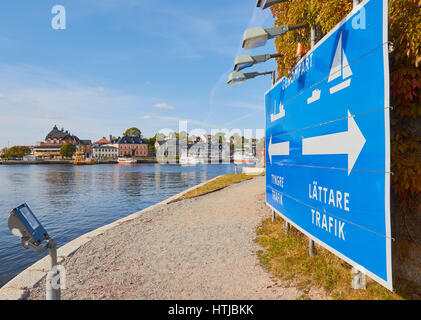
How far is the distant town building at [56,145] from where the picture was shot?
143 m

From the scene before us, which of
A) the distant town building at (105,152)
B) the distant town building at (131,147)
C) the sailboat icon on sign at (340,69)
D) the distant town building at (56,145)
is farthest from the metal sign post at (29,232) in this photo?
the distant town building at (56,145)

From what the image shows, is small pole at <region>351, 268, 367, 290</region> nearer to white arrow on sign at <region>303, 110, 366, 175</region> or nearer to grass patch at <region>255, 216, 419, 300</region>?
grass patch at <region>255, 216, 419, 300</region>

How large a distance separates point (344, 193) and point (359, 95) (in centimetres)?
119

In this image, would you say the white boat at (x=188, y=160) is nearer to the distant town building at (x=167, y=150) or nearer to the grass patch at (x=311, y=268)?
the distant town building at (x=167, y=150)

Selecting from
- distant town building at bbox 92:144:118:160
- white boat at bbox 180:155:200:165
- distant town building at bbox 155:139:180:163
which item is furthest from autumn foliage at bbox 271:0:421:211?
distant town building at bbox 92:144:118:160

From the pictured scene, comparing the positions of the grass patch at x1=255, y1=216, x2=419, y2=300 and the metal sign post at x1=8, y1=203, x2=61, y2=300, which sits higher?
the metal sign post at x1=8, y1=203, x2=61, y2=300

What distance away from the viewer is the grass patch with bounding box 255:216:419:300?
3.36 m

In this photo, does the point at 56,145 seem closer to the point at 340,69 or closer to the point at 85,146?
the point at 85,146

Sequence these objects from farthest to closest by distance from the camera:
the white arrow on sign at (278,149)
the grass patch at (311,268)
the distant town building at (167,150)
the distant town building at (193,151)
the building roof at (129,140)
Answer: the building roof at (129,140) < the distant town building at (193,151) < the distant town building at (167,150) < the white arrow on sign at (278,149) < the grass patch at (311,268)

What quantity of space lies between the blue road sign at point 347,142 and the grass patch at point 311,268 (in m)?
0.66

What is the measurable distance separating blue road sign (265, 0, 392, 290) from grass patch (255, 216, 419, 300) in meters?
0.66

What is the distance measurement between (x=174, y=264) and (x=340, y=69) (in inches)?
178

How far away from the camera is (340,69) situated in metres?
3.28
